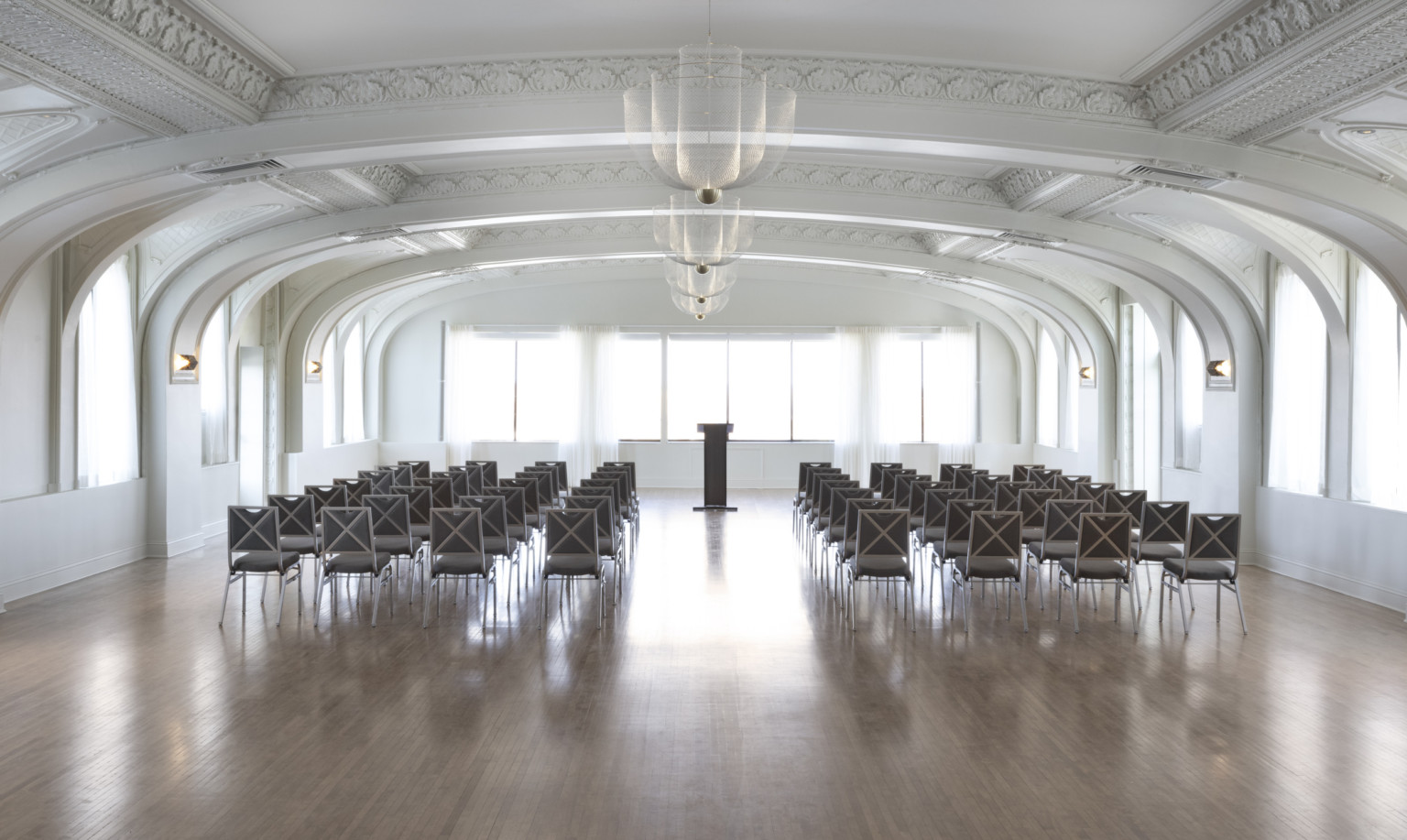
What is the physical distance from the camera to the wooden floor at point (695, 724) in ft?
13.5

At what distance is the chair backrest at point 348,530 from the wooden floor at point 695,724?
60cm

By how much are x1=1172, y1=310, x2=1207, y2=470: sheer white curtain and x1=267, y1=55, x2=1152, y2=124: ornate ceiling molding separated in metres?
6.35

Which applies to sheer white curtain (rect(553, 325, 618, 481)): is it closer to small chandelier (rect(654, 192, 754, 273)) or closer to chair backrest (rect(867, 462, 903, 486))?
chair backrest (rect(867, 462, 903, 486))

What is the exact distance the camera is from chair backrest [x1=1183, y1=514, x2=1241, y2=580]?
24.2 ft

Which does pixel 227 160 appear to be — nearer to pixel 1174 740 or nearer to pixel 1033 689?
pixel 1033 689

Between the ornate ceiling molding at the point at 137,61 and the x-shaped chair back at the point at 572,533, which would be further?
the x-shaped chair back at the point at 572,533

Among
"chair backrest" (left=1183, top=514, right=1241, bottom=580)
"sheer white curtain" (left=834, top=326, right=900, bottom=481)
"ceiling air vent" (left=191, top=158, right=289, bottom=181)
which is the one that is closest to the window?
"sheer white curtain" (left=834, top=326, right=900, bottom=481)

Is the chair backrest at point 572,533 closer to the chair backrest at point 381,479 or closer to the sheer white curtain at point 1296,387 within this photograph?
the chair backrest at point 381,479

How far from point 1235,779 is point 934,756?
4.42 feet

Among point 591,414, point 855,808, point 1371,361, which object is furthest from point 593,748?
point 591,414

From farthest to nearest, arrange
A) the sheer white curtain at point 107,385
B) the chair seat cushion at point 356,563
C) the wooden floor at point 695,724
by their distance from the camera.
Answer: the sheer white curtain at point 107,385, the chair seat cushion at point 356,563, the wooden floor at point 695,724

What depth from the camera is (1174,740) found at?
5.07m

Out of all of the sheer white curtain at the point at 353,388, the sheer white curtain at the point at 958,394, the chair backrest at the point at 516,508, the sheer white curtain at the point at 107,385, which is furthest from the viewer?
the sheer white curtain at the point at 958,394

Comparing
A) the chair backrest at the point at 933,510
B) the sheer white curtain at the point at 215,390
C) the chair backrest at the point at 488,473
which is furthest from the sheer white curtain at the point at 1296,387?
the sheer white curtain at the point at 215,390
